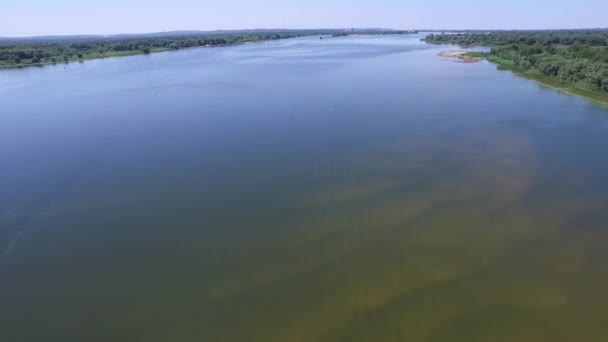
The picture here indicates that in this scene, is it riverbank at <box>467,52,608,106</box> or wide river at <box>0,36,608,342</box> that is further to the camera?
riverbank at <box>467,52,608,106</box>

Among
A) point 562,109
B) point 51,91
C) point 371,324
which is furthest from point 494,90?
point 51,91

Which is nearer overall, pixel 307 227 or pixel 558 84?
pixel 307 227

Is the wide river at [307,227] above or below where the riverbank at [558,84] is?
below

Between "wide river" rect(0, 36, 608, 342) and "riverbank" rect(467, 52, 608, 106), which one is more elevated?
"riverbank" rect(467, 52, 608, 106)

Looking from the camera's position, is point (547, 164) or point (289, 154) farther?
point (289, 154)

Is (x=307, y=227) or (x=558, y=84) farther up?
(x=558, y=84)

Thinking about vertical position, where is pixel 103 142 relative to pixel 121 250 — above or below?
above

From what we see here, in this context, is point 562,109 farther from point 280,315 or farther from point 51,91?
point 51,91

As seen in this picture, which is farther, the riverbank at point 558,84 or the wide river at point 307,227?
the riverbank at point 558,84
